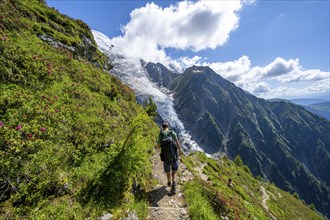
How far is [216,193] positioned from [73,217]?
805 cm

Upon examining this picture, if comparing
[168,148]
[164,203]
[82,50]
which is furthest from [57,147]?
[82,50]

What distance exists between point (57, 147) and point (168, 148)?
5.14 meters

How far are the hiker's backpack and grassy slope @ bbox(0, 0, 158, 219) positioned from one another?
998mm

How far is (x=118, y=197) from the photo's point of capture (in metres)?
7.88

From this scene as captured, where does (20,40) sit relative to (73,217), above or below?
above

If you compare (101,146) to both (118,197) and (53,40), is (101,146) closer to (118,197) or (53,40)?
(118,197)

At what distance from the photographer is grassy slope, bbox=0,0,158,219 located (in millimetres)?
6555

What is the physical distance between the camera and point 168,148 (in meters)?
10.0

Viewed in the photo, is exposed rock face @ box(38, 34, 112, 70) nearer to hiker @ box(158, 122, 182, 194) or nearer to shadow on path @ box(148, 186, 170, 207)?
hiker @ box(158, 122, 182, 194)

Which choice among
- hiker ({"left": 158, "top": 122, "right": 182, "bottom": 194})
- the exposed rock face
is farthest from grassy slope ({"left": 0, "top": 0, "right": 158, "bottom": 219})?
the exposed rock face

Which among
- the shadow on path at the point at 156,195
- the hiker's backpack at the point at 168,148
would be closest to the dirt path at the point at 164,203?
the shadow on path at the point at 156,195

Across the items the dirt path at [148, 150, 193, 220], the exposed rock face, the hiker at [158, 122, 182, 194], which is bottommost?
the dirt path at [148, 150, 193, 220]

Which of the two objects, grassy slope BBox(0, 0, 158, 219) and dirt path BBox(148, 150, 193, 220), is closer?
grassy slope BBox(0, 0, 158, 219)

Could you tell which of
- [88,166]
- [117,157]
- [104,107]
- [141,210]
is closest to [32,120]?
[88,166]
